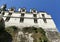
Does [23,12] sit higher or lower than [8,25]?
higher

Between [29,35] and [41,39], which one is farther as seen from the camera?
[29,35]

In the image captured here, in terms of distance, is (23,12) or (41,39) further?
(23,12)

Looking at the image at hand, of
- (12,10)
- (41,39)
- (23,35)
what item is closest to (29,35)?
(23,35)

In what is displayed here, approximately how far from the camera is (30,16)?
30.3m

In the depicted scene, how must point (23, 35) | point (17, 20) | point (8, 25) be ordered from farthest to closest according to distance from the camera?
point (17, 20) → point (8, 25) → point (23, 35)

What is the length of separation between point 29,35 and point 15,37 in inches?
90.0

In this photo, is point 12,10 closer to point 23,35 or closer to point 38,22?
point 38,22

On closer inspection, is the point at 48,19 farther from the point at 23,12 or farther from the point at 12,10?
the point at 12,10

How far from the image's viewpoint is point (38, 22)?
27266 mm

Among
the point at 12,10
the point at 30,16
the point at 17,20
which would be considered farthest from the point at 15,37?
the point at 12,10

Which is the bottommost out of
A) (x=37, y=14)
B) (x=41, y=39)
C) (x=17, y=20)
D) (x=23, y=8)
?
(x=41, y=39)

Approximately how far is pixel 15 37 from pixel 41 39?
13.8 ft

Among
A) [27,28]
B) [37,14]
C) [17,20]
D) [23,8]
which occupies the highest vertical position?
[23,8]

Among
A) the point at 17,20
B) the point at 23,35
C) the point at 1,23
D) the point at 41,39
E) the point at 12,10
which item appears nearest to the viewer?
the point at 41,39
